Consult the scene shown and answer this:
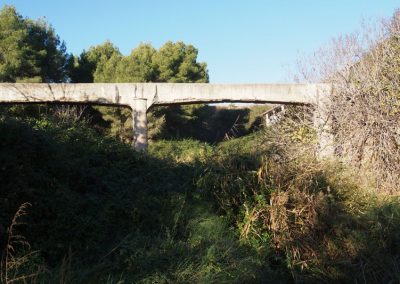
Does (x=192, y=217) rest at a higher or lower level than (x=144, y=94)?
lower

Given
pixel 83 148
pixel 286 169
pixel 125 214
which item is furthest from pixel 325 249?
pixel 83 148

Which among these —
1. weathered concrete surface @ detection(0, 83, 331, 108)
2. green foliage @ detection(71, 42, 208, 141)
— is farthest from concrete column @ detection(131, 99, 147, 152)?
green foliage @ detection(71, 42, 208, 141)

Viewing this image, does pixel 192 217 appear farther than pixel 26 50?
No

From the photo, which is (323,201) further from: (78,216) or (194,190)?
(78,216)

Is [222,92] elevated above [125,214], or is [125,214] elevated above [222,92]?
[222,92]

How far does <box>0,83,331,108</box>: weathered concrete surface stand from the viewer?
14.0 m

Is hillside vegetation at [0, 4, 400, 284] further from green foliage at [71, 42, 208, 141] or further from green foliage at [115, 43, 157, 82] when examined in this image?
green foliage at [115, 43, 157, 82]

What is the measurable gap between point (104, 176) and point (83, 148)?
1.15m

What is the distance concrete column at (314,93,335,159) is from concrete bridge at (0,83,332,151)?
2.06 feet

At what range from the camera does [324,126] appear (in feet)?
40.6

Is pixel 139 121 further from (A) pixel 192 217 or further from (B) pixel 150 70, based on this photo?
(B) pixel 150 70

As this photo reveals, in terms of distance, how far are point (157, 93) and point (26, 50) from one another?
13.7 meters

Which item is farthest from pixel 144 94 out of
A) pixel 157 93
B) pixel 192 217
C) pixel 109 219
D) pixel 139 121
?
pixel 109 219

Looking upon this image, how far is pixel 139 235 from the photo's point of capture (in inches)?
267
